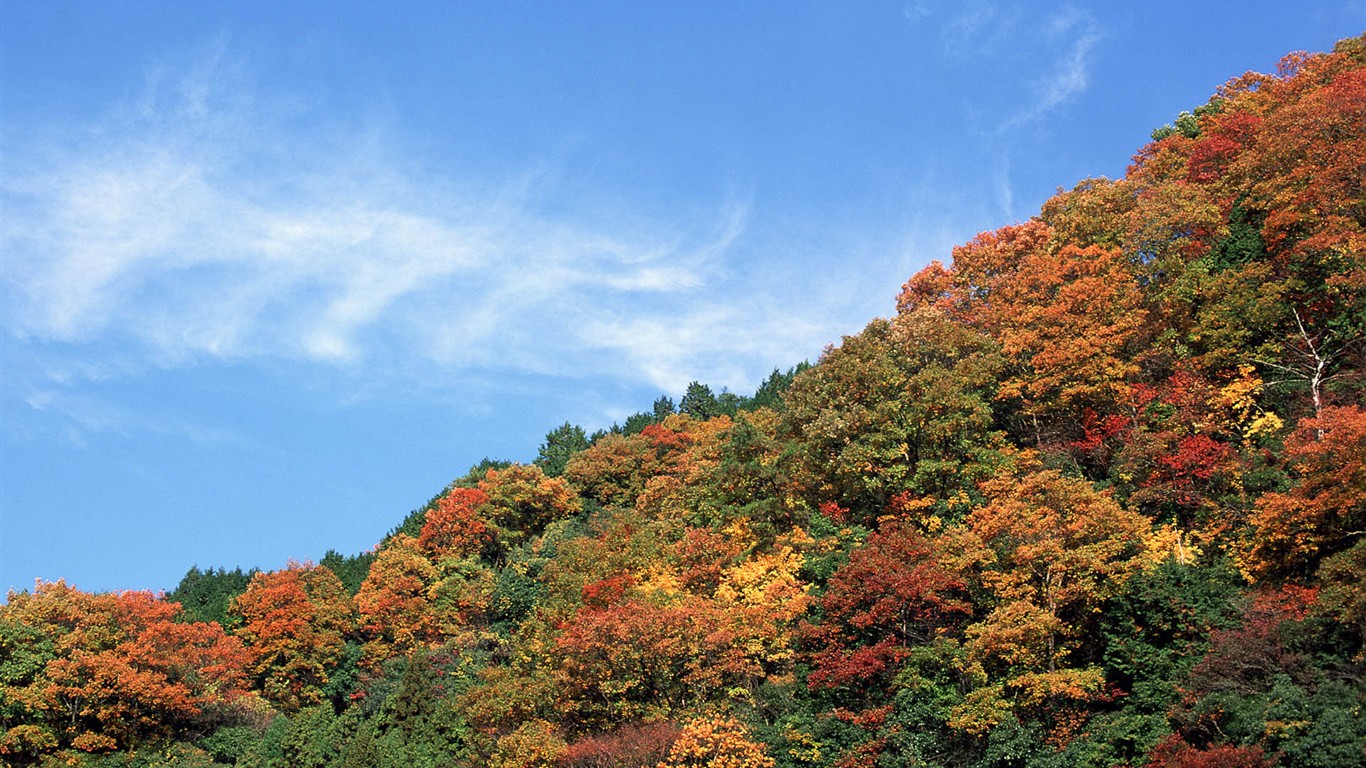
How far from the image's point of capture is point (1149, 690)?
24297 millimetres

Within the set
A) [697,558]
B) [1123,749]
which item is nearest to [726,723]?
[697,558]

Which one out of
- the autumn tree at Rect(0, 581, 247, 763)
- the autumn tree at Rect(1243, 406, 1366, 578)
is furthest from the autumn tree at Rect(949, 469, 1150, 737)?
the autumn tree at Rect(0, 581, 247, 763)

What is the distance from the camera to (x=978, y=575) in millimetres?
28312

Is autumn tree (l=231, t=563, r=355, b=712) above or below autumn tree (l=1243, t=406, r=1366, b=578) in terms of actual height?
above

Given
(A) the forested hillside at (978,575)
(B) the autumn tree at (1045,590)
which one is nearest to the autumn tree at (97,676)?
(A) the forested hillside at (978,575)

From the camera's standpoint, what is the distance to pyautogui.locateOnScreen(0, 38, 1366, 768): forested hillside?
2416cm

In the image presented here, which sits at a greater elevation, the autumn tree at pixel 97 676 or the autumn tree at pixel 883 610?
the autumn tree at pixel 97 676

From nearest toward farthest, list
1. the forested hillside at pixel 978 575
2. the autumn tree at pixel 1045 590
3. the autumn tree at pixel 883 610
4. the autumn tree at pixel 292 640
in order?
1. the forested hillside at pixel 978 575
2. the autumn tree at pixel 1045 590
3. the autumn tree at pixel 883 610
4. the autumn tree at pixel 292 640

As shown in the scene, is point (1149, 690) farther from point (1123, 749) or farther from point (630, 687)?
point (630, 687)

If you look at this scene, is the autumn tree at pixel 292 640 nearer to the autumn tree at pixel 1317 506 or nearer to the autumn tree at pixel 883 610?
the autumn tree at pixel 883 610

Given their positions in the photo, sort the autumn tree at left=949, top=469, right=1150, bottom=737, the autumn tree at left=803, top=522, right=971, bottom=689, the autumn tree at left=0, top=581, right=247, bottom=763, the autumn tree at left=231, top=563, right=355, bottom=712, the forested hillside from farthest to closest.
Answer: the autumn tree at left=231, top=563, right=355, bottom=712 < the autumn tree at left=0, top=581, right=247, bottom=763 < the autumn tree at left=803, top=522, right=971, bottom=689 < the autumn tree at left=949, top=469, right=1150, bottom=737 < the forested hillside

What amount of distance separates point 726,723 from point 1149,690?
10870 mm

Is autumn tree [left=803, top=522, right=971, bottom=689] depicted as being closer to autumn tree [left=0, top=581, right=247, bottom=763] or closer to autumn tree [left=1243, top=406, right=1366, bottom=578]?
autumn tree [left=1243, top=406, right=1366, bottom=578]

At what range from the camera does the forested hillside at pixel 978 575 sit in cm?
2416
